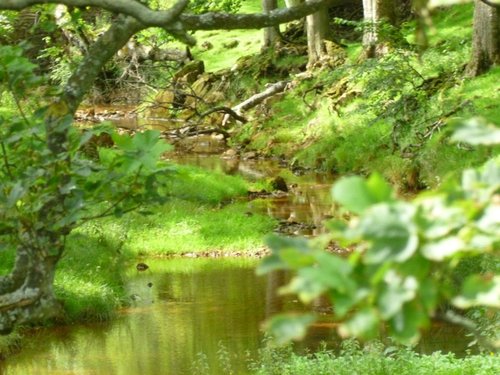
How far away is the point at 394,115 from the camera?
16.8 metres

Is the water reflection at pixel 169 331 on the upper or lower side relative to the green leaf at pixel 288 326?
lower

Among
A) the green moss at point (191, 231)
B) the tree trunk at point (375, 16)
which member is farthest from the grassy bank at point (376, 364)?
the tree trunk at point (375, 16)

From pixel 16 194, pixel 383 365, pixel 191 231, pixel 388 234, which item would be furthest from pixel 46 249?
pixel 191 231

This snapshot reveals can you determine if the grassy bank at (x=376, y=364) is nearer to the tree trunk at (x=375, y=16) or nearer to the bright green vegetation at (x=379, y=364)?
the bright green vegetation at (x=379, y=364)

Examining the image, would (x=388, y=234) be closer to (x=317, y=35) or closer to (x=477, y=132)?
(x=477, y=132)

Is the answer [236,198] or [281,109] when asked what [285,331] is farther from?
[281,109]

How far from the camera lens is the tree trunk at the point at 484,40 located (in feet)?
55.7

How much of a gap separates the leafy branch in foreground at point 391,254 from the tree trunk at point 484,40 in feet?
53.2

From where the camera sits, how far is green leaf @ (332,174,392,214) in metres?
1.29

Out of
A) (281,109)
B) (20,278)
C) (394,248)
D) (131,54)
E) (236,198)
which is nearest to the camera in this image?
(394,248)

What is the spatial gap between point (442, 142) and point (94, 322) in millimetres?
7688

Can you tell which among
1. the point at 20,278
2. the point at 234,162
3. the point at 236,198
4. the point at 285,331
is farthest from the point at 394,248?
the point at 234,162

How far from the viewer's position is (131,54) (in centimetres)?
3192

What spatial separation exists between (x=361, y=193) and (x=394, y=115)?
51.7 feet
